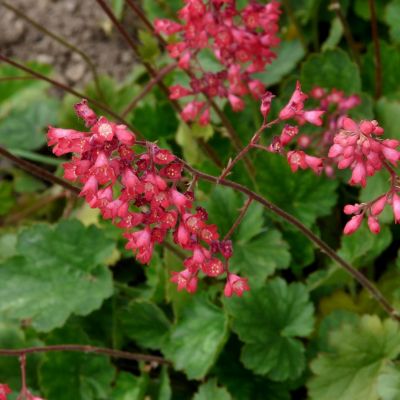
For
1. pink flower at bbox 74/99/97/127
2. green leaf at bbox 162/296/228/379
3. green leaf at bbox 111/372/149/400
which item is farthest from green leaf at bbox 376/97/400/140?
pink flower at bbox 74/99/97/127

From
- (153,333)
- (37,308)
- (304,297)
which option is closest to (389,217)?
(304,297)

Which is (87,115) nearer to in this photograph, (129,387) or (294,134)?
(294,134)

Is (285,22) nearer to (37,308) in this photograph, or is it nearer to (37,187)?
(37,187)

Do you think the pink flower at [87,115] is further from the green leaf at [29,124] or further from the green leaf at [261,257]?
the green leaf at [29,124]

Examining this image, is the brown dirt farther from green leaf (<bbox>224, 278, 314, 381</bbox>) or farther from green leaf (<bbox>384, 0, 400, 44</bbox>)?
green leaf (<bbox>224, 278, 314, 381</bbox>)

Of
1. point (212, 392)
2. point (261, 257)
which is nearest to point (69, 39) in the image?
point (261, 257)

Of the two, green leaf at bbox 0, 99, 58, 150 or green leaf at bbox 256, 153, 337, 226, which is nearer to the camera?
green leaf at bbox 256, 153, 337, 226
